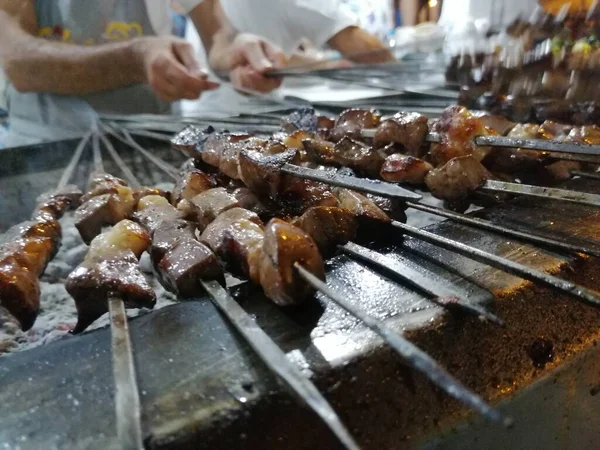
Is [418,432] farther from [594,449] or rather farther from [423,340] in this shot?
[594,449]

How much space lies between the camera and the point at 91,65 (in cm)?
473

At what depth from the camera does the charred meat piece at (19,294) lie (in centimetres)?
151

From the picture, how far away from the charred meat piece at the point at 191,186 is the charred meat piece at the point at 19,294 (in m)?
0.72

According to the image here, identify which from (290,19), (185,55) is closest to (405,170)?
(185,55)

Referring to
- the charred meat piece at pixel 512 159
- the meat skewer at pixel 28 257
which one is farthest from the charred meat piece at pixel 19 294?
the charred meat piece at pixel 512 159

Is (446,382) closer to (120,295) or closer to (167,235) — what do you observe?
(120,295)

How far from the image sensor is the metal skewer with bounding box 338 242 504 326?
1144 mm

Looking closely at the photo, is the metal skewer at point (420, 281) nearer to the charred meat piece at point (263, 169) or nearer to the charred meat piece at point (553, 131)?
the charred meat piece at point (263, 169)

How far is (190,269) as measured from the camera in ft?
4.67

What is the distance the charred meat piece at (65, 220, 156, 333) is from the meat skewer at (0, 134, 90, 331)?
0.56 ft

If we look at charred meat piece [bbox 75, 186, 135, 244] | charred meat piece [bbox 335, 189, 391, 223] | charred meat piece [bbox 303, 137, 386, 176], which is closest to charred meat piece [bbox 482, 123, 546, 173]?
charred meat piece [bbox 303, 137, 386, 176]

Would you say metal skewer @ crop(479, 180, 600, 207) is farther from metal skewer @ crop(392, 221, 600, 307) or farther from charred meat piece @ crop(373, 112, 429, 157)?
charred meat piece @ crop(373, 112, 429, 157)

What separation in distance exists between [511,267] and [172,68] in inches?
141

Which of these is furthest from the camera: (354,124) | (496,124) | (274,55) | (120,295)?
(274,55)
